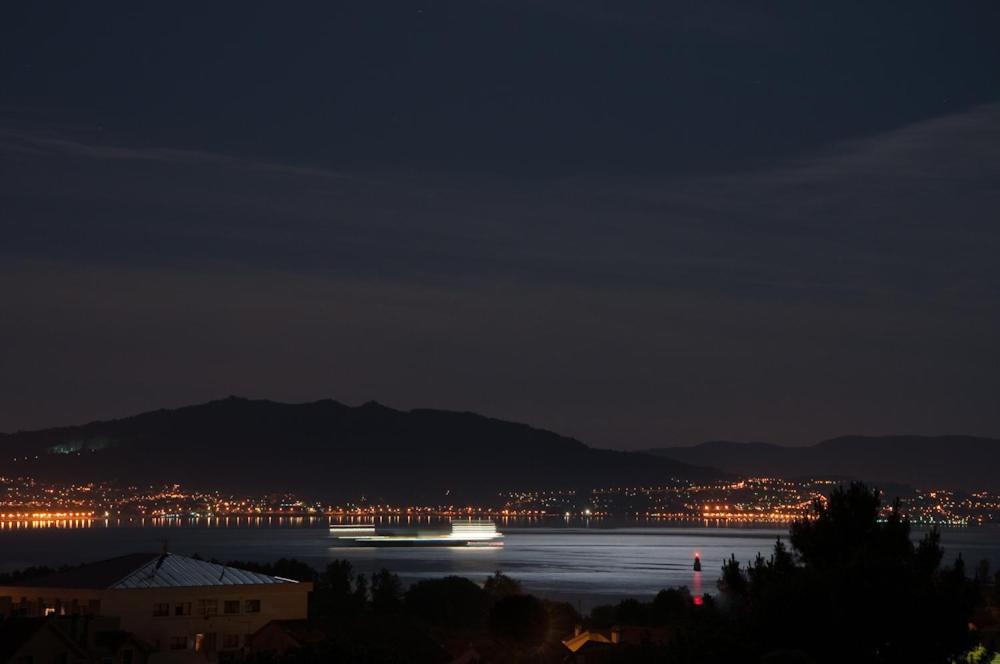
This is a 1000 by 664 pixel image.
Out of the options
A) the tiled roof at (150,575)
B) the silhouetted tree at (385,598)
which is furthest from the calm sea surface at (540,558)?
the tiled roof at (150,575)

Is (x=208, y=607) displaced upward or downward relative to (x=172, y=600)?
downward

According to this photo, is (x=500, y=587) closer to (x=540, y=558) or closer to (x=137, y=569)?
(x=137, y=569)

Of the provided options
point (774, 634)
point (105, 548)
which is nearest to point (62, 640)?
point (774, 634)

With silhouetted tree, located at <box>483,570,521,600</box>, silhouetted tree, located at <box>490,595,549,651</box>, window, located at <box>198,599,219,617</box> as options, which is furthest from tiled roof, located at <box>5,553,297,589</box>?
silhouetted tree, located at <box>483,570,521,600</box>

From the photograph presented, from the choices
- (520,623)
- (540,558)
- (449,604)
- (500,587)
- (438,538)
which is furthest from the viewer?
(438,538)

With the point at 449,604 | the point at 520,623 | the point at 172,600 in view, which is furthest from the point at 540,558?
the point at 520,623

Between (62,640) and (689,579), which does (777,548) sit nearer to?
(62,640)
